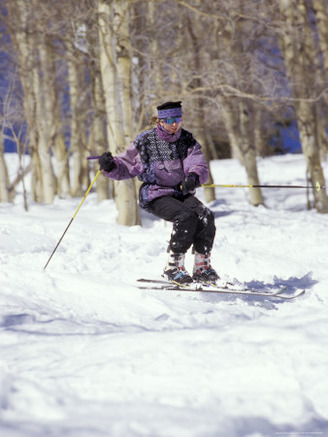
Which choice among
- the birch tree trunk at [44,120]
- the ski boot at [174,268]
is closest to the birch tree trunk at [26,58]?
the birch tree trunk at [44,120]

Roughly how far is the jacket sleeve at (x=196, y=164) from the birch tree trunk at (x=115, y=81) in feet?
15.2

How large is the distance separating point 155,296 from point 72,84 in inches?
700

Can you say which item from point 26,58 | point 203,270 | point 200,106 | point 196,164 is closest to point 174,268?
point 203,270

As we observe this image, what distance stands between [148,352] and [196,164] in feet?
8.73

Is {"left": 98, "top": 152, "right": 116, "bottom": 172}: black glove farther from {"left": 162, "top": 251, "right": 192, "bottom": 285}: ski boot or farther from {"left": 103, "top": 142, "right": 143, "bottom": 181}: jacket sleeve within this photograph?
{"left": 162, "top": 251, "right": 192, "bottom": 285}: ski boot

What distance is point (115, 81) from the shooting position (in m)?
10.2

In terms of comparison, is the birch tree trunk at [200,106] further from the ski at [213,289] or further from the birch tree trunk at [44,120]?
the ski at [213,289]

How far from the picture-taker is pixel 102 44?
10.2 m

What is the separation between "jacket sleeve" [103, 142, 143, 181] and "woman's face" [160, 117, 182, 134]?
416 mm

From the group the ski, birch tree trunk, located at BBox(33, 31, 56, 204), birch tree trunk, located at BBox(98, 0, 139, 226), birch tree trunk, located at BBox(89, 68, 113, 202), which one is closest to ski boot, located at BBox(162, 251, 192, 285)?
the ski

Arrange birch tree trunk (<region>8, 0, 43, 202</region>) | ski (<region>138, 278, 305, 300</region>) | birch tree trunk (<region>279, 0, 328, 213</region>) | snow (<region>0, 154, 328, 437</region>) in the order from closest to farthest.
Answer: snow (<region>0, 154, 328, 437</region>) → ski (<region>138, 278, 305, 300</region>) → birch tree trunk (<region>279, 0, 328, 213</region>) → birch tree trunk (<region>8, 0, 43, 202</region>)

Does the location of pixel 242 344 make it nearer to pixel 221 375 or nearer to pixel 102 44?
pixel 221 375

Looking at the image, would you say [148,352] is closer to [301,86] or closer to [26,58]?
[301,86]

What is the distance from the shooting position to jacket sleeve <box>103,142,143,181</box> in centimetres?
562
